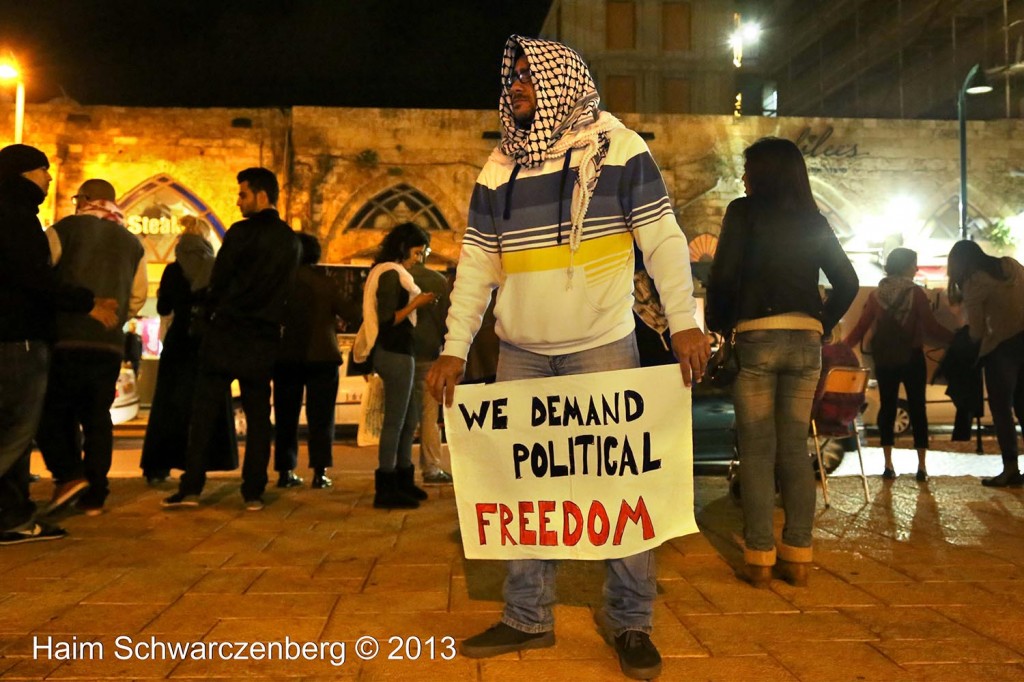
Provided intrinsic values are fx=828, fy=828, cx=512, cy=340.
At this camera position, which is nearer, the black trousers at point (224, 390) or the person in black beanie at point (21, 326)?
the person in black beanie at point (21, 326)

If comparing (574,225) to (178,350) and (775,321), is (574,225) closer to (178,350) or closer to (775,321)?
(775,321)

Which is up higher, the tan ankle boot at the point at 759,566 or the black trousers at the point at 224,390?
the black trousers at the point at 224,390

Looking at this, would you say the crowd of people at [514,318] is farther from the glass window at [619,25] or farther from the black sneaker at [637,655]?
the glass window at [619,25]

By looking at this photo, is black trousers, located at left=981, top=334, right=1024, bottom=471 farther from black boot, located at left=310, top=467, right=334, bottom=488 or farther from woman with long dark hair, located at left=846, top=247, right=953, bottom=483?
black boot, located at left=310, top=467, right=334, bottom=488

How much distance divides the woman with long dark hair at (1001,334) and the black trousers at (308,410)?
5.07m

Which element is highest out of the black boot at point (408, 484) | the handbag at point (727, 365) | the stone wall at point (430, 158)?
the stone wall at point (430, 158)

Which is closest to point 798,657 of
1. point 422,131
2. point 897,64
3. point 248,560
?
point 248,560

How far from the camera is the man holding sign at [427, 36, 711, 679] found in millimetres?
2752

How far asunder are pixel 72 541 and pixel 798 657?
365cm

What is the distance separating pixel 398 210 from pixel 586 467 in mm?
19524

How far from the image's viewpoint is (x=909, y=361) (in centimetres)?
680

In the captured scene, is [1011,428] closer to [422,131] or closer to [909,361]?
[909,361]

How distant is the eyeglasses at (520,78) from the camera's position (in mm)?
2867

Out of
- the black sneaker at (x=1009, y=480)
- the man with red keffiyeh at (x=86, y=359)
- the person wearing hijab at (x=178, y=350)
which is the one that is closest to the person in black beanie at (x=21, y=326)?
the man with red keffiyeh at (x=86, y=359)
